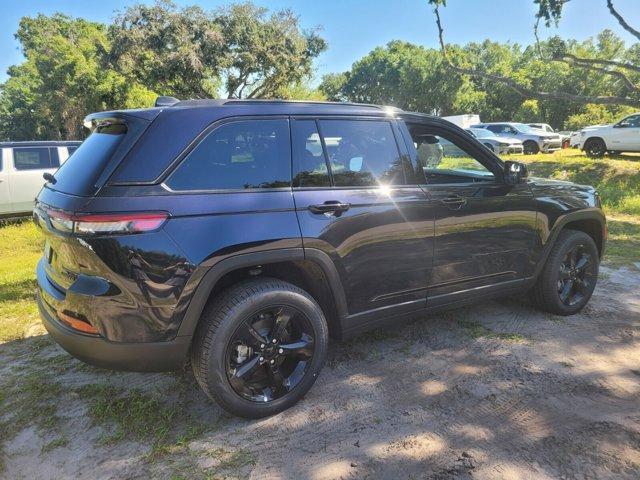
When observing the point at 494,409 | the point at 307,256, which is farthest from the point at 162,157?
the point at 494,409

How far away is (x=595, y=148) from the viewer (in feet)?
52.9

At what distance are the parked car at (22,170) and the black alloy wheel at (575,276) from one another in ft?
29.0

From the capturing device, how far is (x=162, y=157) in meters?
2.41

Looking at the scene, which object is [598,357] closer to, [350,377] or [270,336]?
[350,377]

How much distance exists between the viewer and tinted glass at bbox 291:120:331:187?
9.18 ft

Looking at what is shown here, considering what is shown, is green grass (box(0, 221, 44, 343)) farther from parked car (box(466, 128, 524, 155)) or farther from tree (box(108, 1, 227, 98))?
tree (box(108, 1, 227, 98))

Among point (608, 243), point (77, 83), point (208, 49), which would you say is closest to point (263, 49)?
point (208, 49)

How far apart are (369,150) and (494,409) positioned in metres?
1.78

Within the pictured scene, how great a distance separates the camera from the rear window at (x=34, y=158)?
9188mm

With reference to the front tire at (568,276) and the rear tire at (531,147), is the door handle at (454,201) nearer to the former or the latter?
the front tire at (568,276)

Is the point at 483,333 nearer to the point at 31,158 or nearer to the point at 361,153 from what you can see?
the point at 361,153

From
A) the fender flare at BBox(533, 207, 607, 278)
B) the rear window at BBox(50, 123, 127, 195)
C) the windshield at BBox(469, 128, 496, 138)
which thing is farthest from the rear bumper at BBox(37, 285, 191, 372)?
the windshield at BBox(469, 128, 496, 138)

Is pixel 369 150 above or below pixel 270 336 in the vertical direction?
above

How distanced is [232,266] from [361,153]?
1.19 metres
